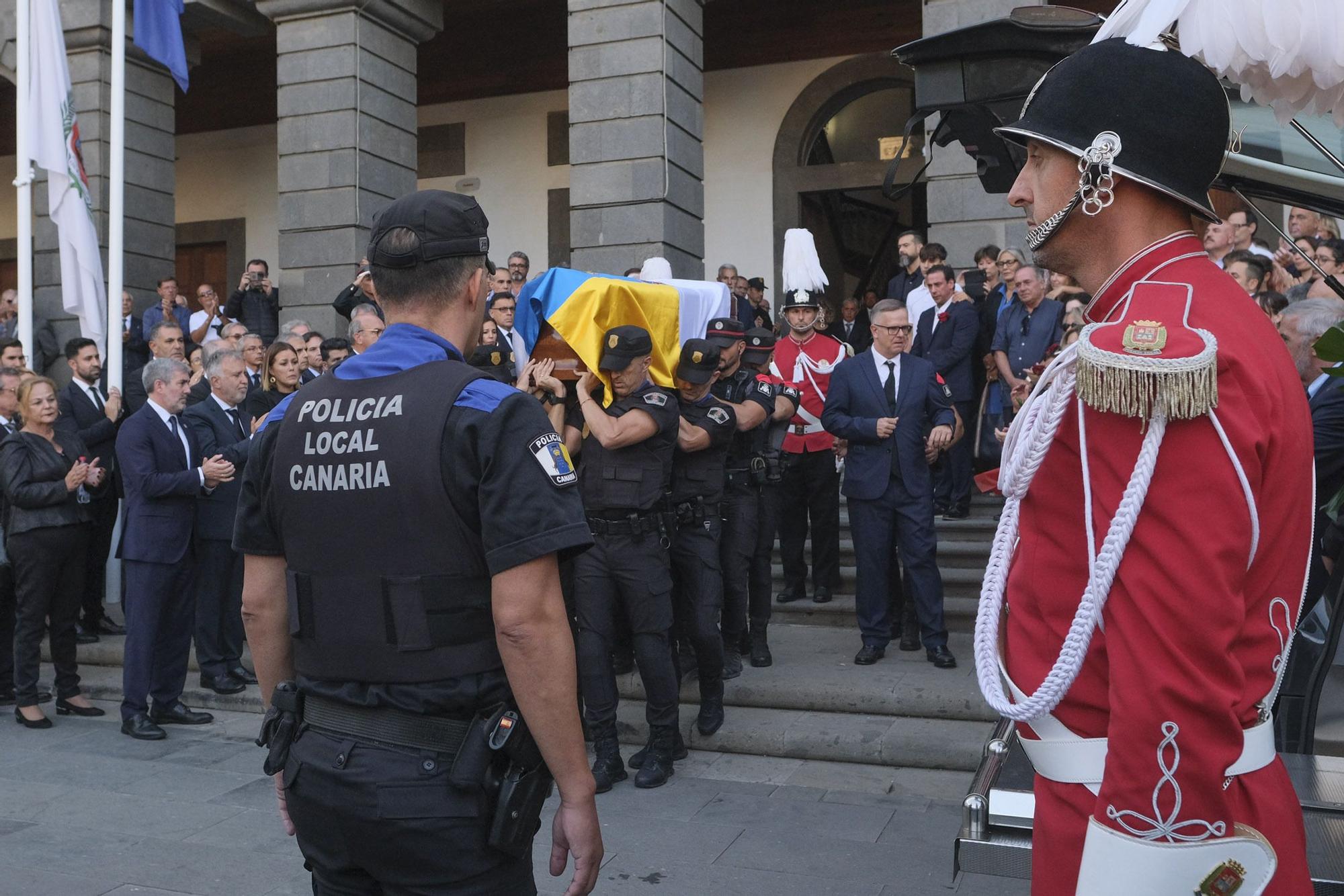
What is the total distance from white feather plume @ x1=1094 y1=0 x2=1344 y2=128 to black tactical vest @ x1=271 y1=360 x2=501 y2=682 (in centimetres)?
140

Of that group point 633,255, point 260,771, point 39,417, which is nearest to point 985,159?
point 260,771

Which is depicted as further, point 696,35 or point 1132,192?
point 696,35

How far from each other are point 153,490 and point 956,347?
19.4 feet

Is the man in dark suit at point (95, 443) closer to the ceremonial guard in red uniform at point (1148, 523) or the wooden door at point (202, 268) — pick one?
the ceremonial guard in red uniform at point (1148, 523)

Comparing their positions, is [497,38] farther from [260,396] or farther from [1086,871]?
[1086,871]

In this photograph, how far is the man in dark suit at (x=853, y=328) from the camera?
13367 millimetres

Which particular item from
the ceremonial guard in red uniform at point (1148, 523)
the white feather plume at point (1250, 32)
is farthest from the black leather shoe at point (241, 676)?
the white feather plume at point (1250, 32)

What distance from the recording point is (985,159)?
4.32m

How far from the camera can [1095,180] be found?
1802 mm

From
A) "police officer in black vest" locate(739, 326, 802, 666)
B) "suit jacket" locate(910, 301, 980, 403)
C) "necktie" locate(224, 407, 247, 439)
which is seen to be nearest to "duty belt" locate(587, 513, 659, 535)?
"police officer in black vest" locate(739, 326, 802, 666)

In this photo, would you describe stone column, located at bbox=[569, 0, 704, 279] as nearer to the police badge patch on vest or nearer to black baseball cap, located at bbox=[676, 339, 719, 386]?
black baseball cap, located at bbox=[676, 339, 719, 386]

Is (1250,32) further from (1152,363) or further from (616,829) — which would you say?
(616,829)

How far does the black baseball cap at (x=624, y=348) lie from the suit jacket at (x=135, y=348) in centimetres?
844

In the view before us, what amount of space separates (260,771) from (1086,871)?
530 cm
